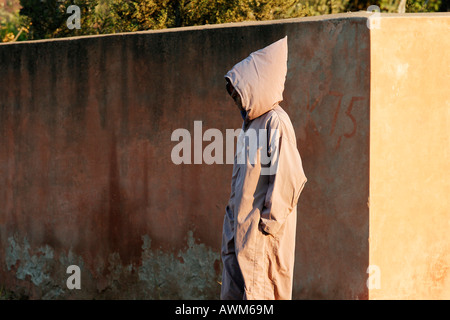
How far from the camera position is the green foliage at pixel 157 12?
9.79m

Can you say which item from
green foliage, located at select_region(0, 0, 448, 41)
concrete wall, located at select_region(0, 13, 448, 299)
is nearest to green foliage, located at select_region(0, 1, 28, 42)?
green foliage, located at select_region(0, 0, 448, 41)

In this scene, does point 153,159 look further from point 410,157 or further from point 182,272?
point 410,157

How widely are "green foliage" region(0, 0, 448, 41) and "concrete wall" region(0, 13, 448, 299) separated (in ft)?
8.85

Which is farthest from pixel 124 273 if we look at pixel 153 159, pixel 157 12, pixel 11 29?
pixel 11 29

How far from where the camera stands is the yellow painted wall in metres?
5.60

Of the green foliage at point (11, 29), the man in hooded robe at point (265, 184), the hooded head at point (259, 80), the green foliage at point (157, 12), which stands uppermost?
the green foliage at point (11, 29)

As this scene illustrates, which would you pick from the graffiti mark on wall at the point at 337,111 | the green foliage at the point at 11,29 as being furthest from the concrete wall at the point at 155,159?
the green foliage at the point at 11,29

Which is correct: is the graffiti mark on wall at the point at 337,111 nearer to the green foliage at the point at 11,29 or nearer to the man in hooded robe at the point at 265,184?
the man in hooded robe at the point at 265,184

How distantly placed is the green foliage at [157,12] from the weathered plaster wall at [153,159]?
2707 millimetres

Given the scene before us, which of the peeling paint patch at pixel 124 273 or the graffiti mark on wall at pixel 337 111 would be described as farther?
the peeling paint patch at pixel 124 273

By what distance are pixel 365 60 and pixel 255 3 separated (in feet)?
14.5

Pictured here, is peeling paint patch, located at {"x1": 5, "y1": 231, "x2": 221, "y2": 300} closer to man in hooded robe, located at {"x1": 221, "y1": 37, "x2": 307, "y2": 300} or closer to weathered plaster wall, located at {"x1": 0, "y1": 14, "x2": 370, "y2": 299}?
weathered plaster wall, located at {"x1": 0, "y1": 14, "x2": 370, "y2": 299}

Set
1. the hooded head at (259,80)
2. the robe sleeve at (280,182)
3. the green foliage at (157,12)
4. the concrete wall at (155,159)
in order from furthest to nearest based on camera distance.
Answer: the green foliage at (157,12), the concrete wall at (155,159), the hooded head at (259,80), the robe sleeve at (280,182)
